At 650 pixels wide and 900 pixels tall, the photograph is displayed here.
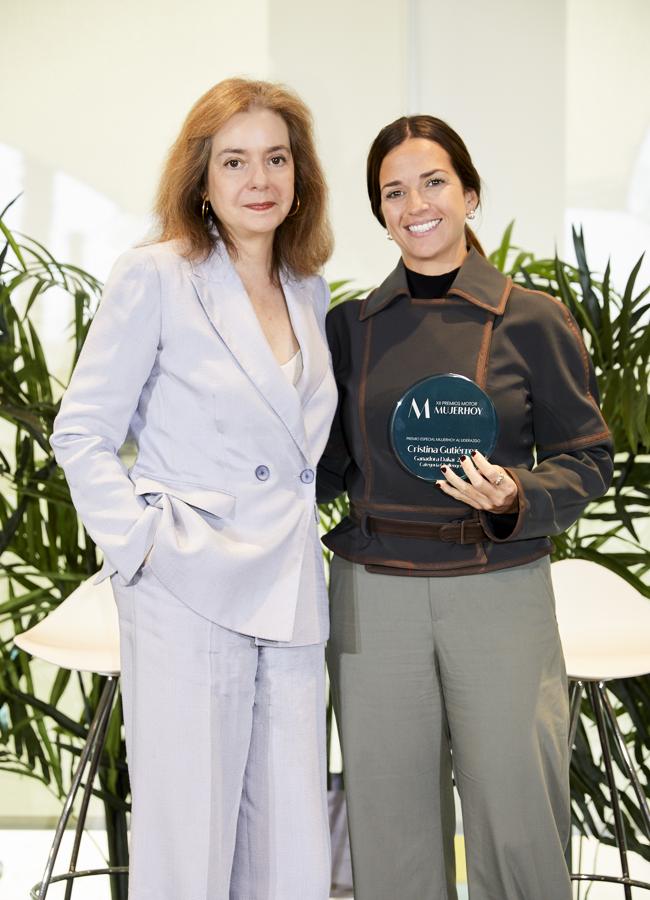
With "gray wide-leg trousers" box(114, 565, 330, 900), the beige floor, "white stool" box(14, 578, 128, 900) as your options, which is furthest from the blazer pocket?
the beige floor

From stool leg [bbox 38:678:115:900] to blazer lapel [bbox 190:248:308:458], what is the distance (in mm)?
1028

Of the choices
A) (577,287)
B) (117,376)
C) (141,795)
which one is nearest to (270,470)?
(117,376)

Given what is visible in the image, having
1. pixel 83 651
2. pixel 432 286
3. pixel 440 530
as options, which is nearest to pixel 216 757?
pixel 440 530

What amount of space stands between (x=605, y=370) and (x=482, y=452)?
1.09 meters

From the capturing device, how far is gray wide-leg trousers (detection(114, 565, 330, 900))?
1.80m

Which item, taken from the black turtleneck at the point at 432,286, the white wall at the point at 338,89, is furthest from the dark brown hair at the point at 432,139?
the white wall at the point at 338,89

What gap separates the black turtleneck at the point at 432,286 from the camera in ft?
6.92

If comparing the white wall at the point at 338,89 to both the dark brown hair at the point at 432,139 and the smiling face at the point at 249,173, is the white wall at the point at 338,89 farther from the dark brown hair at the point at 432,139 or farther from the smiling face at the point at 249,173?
the smiling face at the point at 249,173

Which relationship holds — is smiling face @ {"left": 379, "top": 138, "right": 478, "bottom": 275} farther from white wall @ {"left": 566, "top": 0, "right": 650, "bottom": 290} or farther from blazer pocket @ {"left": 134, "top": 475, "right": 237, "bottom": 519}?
white wall @ {"left": 566, "top": 0, "right": 650, "bottom": 290}

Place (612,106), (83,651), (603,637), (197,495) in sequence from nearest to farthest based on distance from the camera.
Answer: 1. (197,495)
2. (83,651)
3. (603,637)
4. (612,106)

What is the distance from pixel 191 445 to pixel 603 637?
4.27ft

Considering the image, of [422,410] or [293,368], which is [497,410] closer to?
[422,410]

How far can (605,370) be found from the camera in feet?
9.45

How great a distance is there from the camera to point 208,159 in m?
1.95
